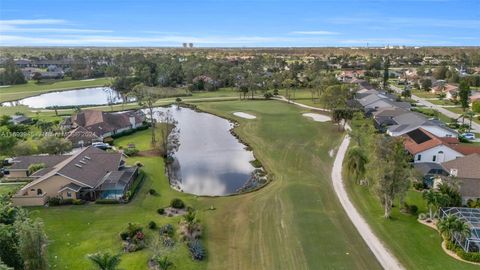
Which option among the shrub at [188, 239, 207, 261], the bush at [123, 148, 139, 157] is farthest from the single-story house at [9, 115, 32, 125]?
the shrub at [188, 239, 207, 261]

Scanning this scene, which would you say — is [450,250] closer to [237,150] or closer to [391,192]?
[391,192]

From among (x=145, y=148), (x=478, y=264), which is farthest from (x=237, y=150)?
(x=478, y=264)

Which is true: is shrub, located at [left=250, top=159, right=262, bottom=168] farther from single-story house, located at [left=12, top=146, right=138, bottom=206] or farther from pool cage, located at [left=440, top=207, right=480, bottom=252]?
pool cage, located at [left=440, top=207, right=480, bottom=252]

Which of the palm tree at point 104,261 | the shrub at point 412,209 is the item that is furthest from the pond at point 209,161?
the palm tree at point 104,261

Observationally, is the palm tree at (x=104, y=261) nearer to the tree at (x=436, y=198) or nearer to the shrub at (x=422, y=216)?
the tree at (x=436, y=198)

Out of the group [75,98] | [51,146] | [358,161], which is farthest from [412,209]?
[75,98]
